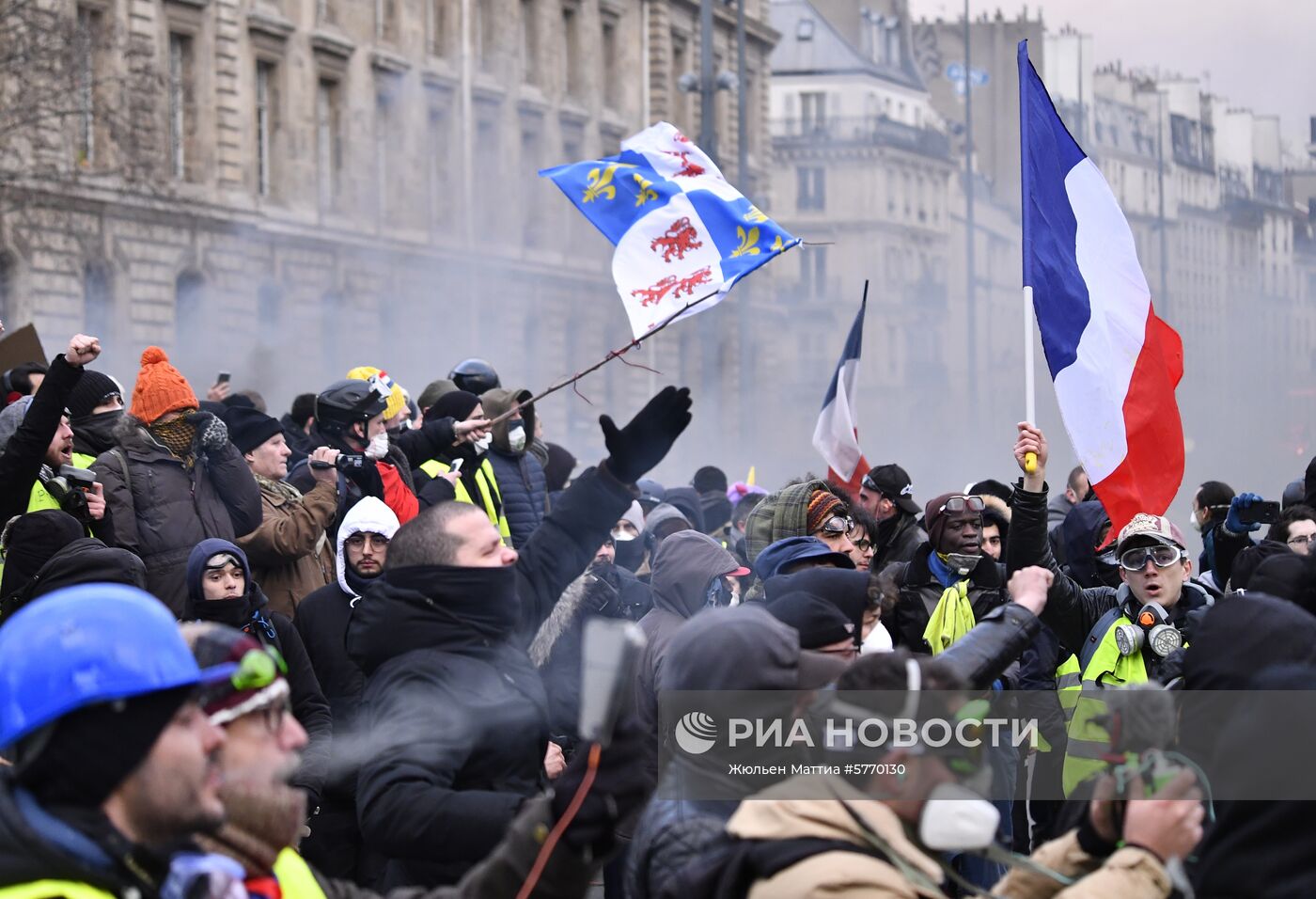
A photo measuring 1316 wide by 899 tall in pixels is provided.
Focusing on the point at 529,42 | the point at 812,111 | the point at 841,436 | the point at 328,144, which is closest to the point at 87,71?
the point at 328,144

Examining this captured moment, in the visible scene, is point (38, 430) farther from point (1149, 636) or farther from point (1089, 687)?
point (1149, 636)

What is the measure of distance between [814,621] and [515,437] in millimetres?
4453

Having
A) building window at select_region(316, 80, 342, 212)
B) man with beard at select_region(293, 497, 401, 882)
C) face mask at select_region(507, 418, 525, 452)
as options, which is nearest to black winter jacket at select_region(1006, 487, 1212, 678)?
man with beard at select_region(293, 497, 401, 882)

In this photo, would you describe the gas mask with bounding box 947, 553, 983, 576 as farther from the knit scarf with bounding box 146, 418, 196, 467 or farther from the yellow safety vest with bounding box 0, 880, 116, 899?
the yellow safety vest with bounding box 0, 880, 116, 899

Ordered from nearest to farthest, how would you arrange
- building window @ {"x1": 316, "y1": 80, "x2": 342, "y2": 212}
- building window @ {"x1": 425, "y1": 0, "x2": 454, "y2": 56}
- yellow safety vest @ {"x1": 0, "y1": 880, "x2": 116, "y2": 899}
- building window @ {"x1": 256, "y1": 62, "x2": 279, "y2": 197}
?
yellow safety vest @ {"x1": 0, "y1": 880, "x2": 116, "y2": 899}
building window @ {"x1": 256, "y1": 62, "x2": 279, "y2": 197}
building window @ {"x1": 316, "y1": 80, "x2": 342, "y2": 212}
building window @ {"x1": 425, "y1": 0, "x2": 454, "y2": 56}

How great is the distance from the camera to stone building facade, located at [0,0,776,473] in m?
28.8

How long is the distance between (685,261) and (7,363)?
336cm

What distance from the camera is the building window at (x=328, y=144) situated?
1442 inches

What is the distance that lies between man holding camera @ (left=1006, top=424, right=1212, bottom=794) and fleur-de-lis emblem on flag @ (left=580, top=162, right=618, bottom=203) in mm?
2875

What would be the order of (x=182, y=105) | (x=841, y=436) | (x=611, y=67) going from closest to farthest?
(x=841, y=436) < (x=182, y=105) < (x=611, y=67)

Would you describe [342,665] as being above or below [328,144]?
below

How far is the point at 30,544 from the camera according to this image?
20.4 feet

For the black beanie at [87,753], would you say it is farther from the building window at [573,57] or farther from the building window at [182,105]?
the building window at [573,57]

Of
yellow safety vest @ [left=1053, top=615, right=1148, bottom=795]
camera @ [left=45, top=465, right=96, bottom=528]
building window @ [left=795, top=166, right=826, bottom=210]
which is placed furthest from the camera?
building window @ [left=795, top=166, right=826, bottom=210]
